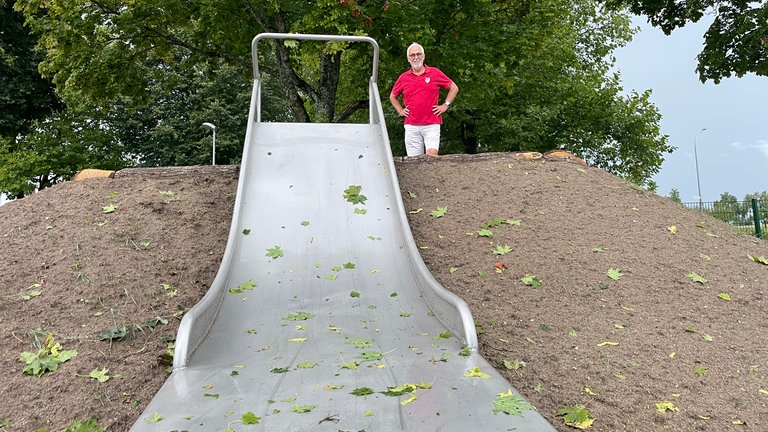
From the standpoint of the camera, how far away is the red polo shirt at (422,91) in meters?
8.12

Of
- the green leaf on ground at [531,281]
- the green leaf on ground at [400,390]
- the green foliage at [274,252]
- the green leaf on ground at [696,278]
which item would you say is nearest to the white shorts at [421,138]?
the green foliage at [274,252]

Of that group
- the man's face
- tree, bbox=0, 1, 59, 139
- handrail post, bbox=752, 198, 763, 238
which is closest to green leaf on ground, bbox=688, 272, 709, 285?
the man's face

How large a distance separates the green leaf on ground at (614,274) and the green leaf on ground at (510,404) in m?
2.70

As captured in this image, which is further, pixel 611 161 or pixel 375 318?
pixel 611 161

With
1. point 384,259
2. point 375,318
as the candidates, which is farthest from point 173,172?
point 375,318

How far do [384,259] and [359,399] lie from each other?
2.54 metres

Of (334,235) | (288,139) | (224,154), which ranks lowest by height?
(224,154)

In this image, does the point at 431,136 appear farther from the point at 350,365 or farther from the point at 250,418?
the point at 250,418

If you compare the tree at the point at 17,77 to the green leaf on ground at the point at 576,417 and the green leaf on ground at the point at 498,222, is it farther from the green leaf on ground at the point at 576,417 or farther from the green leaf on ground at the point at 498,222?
the green leaf on ground at the point at 576,417

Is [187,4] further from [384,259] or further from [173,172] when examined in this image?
[384,259]

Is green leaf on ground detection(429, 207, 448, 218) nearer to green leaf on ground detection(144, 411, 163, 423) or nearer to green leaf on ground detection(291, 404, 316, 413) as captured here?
green leaf on ground detection(291, 404, 316, 413)

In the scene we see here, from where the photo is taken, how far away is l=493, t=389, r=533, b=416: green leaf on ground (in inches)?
107

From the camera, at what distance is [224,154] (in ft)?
104

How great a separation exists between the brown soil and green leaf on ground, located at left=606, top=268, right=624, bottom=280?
52 millimetres
